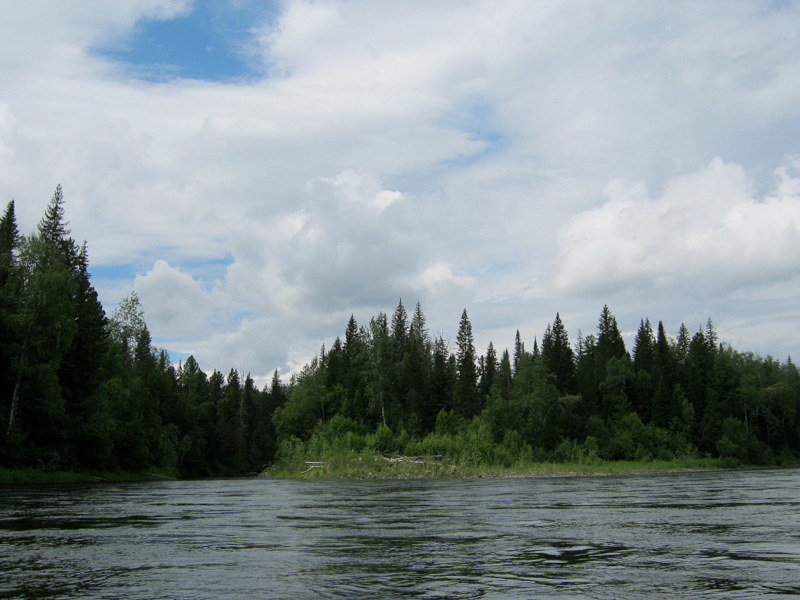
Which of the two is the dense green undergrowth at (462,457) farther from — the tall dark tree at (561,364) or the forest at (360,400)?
the tall dark tree at (561,364)

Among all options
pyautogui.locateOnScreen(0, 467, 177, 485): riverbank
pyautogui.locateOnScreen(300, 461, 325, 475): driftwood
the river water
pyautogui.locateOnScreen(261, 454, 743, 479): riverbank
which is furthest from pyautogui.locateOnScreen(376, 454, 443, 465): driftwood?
the river water

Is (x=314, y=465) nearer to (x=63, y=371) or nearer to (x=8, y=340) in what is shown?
(x=63, y=371)

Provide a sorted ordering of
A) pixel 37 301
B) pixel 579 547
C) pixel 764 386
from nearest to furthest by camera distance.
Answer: pixel 579 547 → pixel 37 301 → pixel 764 386

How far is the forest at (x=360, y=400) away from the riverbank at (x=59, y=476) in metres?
1.16

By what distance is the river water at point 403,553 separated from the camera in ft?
33.4

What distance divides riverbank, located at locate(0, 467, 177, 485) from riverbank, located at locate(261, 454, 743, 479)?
68.9 ft

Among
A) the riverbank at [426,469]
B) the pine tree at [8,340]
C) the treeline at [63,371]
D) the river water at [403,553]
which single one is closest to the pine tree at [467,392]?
the riverbank at [426,469]

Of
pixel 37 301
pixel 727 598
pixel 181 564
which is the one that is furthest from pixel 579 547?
pixel 37 301

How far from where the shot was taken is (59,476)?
169 feet

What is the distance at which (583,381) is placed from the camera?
121062 millimetres

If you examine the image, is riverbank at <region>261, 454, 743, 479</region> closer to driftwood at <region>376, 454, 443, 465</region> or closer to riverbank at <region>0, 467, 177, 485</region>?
driftwood at <region>376, 454, 443, 465</region>

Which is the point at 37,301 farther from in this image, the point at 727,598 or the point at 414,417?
the point at 414,417

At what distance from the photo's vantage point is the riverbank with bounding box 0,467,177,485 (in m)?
46.0

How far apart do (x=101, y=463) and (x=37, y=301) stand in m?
18.0
